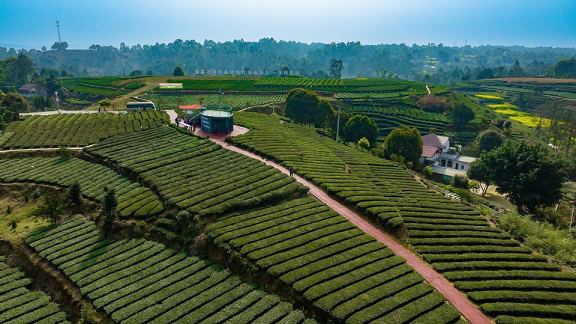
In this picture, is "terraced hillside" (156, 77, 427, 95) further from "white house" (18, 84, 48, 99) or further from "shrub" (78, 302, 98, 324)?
"shrub" (78, 302, 98, 324)

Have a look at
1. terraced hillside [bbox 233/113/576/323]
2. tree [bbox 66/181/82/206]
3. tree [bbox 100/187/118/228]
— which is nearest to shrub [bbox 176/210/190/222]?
tree [bbox 100/187/118/228]

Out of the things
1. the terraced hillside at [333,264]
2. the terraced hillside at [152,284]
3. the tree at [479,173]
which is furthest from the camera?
the tree at [479,173]

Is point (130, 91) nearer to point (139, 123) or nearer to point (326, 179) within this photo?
point (139, 123)

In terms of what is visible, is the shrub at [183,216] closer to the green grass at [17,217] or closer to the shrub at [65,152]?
the green grass at [17,217]

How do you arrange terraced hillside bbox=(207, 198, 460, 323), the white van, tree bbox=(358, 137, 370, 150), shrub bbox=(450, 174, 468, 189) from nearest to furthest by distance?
terraced hillside bbox=(207, 198, 460, 323)
shrub bbox=(450, 174, 468, 189)
tree bbox=(358, 137, 370, 150)
the white van

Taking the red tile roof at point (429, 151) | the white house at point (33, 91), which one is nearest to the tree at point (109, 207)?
the red tile roof at point (429, 151)

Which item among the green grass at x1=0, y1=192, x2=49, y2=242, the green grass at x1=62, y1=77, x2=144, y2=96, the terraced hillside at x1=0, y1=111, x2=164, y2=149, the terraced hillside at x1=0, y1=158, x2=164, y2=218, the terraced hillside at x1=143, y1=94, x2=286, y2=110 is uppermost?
the green grass at x1=62, y1=77, x2=144, y2=96
